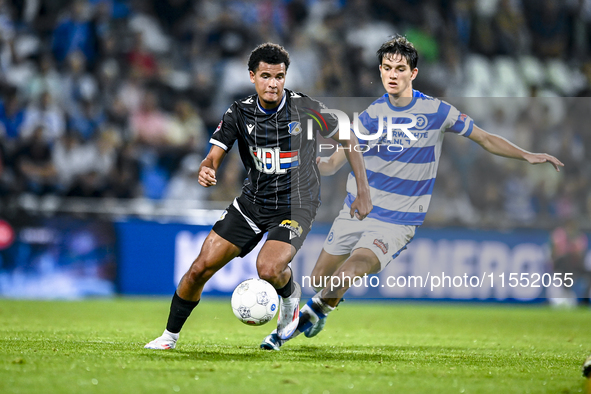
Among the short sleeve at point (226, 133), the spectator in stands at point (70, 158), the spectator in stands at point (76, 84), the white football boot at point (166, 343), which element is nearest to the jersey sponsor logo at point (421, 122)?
the short sleeve at point (226, 133)

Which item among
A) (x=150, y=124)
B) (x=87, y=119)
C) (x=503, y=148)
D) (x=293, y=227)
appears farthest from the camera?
(x=150, y=124)

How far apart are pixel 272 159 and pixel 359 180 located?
0.74 metres

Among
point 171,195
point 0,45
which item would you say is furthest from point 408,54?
point 0,45

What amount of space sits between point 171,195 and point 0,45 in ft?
14.2

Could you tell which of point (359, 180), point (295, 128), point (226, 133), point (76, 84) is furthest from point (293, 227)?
point (76, 84)

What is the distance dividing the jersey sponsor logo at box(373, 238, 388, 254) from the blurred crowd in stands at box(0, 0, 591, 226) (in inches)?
194

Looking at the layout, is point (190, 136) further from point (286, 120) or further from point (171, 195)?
point (286, 120)

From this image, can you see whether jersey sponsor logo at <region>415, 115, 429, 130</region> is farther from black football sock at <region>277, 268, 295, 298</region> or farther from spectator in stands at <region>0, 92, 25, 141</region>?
spectator in stands at <region>0, 92, 25, 141</region>

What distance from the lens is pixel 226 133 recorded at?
577 cm

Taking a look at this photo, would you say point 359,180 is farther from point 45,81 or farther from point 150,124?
point 45,81

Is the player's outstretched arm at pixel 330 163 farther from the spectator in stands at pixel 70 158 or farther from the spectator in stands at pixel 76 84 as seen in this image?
the spectator in stands at pixel 76 84

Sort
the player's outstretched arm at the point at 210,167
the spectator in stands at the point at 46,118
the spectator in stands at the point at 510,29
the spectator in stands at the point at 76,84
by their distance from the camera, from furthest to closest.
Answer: the spectator in stands at the point at 510,29 → the spectator in stands at the point at 76,84 → the spectator in stands at the point at 46,118 → the player's outstretched arm at the point at 210,167

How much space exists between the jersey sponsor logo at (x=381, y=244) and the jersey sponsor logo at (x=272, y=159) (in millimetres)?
1042

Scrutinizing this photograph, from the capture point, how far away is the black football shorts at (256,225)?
18.6ft
